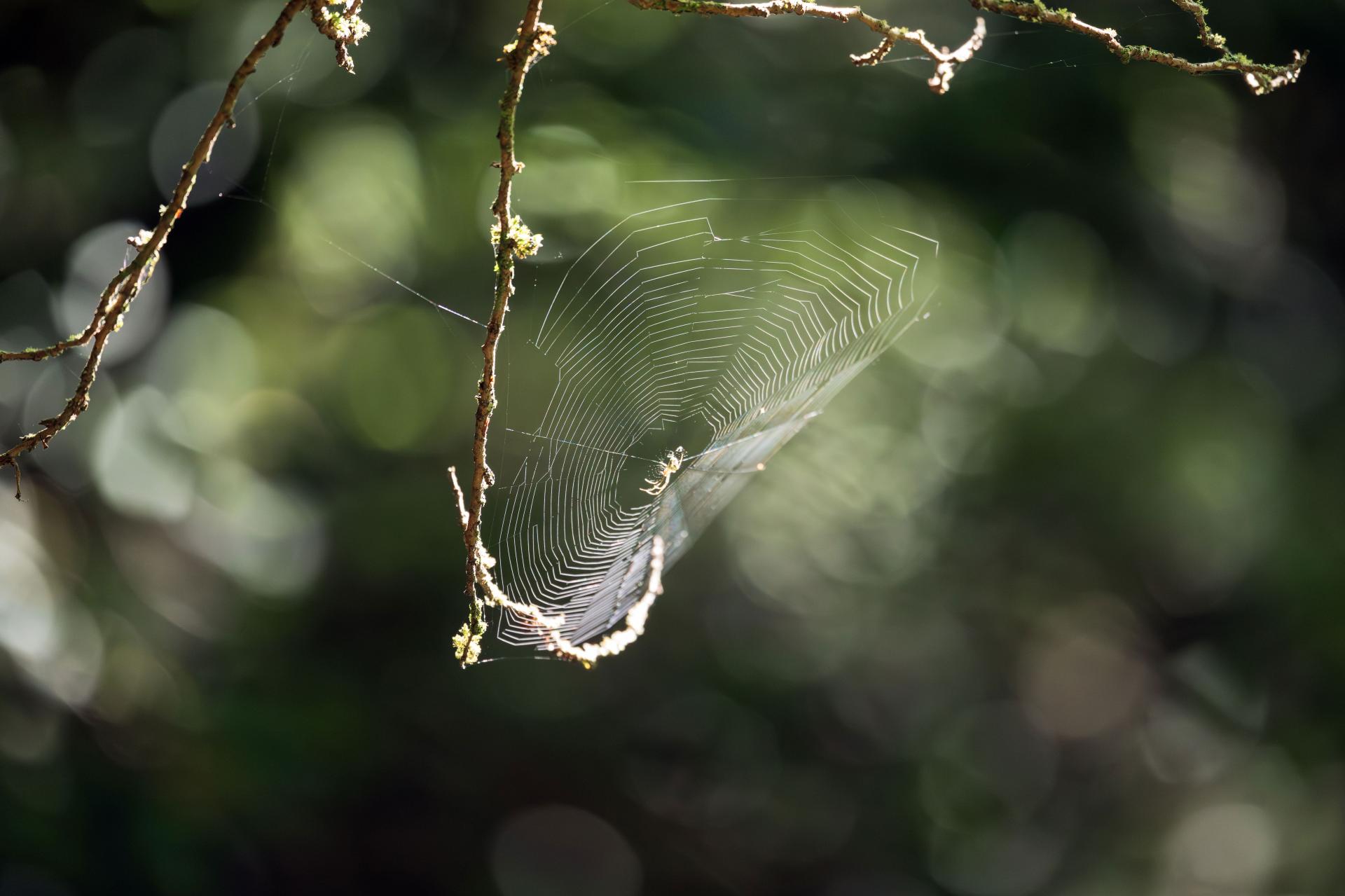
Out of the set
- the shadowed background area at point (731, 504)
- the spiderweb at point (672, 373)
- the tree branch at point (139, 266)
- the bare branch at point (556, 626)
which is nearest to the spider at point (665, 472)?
the spiderweb at point (672, 373)

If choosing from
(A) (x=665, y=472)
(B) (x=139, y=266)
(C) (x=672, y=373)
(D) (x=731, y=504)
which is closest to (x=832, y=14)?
(B) (x=139, y=266)

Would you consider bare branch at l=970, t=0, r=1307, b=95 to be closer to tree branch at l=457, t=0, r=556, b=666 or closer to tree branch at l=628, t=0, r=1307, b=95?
tree branch at l=628, t=0, r=1307, b=95

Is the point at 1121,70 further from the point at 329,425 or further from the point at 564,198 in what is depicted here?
the point at 329,425

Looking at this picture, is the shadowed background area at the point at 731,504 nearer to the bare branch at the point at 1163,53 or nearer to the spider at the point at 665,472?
the spider at the point at 665,472

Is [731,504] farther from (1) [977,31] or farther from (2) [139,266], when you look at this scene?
(2) [139,266]

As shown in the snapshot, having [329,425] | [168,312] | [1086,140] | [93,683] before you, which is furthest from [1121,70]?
[93,683]
